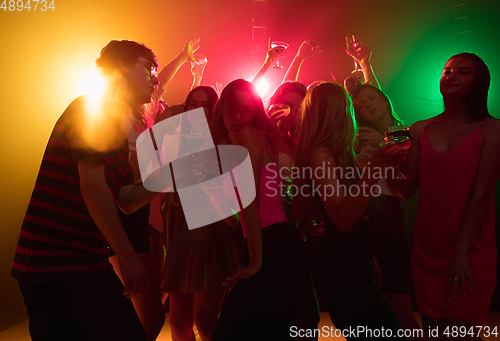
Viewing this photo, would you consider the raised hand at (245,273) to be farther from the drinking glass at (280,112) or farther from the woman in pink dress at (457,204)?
the drinking glass at (280,112)

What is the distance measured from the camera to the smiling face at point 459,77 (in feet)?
5.38

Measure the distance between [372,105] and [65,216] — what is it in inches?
80.5

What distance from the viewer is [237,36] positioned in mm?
3809

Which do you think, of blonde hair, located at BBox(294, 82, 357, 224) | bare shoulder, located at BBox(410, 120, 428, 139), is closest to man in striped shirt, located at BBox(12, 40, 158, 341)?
blonde hair, located at BBox(294, 82, 357, 224)

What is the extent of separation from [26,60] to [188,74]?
176 cm

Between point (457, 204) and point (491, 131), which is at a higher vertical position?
point (491, 131)

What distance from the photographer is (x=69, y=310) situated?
104cm

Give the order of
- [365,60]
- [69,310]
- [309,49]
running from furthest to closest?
[309,49], [365,60], [69,310]

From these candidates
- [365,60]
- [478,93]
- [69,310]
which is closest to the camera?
[69,310]

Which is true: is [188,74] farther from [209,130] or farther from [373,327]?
[373,327]

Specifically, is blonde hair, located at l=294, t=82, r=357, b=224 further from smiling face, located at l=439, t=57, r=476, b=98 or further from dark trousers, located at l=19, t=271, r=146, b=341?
dark trousers, located at l=19, t=271, r=146, b=341

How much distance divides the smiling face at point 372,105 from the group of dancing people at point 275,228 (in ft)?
1.97

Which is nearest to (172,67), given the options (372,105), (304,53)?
(304,53)

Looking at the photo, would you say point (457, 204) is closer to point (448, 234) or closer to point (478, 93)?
point (448, 234)
